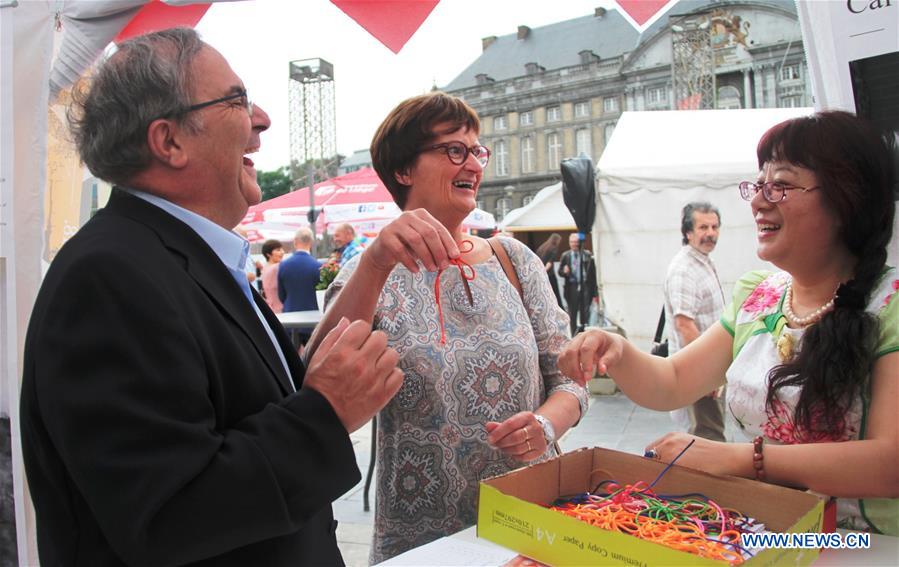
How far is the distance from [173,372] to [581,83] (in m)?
42.3

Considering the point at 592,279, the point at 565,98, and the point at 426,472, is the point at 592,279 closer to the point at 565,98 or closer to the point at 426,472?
the point at 426,472

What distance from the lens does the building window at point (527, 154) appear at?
43.8 m

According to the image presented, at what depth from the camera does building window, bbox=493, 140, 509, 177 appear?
147 feet

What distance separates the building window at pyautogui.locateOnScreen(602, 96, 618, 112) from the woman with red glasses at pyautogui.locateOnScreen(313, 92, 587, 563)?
39.8 m

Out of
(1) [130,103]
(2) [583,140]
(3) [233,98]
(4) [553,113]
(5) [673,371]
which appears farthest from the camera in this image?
(4) [553,113]

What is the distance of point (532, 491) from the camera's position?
4.65 ft

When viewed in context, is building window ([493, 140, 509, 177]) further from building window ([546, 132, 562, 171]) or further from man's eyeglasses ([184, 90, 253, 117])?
man's eyeglasses ([184, 90, 253, 117])

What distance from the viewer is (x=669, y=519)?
4.33 ft

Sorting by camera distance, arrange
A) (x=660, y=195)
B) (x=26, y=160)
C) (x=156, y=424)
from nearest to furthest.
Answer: (x=156, y=424) < (x=26, y=160) < (x=660, y=195)

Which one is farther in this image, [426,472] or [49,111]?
[49,111]

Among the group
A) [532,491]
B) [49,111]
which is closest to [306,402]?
[532,491]

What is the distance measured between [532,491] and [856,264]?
0.98 m

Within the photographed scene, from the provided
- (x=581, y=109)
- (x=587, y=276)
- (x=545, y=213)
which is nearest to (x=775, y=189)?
(x=587, y=276)

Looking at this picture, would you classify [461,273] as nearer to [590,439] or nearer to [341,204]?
[590,439]
